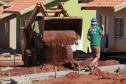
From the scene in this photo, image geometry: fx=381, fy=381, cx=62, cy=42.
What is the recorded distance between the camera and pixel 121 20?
74.9 ft

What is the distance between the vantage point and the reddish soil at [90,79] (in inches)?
489

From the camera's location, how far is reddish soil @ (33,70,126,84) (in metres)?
12.4

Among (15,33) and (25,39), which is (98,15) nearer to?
(25,39)

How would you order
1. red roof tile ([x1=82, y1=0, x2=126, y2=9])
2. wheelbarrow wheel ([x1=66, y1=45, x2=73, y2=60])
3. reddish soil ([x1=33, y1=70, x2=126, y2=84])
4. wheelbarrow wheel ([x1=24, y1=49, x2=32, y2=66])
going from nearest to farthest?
reddish soil ([x1=33, y1=70, x2=126, y2=84]) < wheelbarrow wheel ([x1=66, y1=45, x2=73, y2=60]) < wheelbarrow wheel ([x1=24, y1=49, x2=32, y2=66]) < red roof tile ([x1=82, y1=0, x2=126, y2=9])

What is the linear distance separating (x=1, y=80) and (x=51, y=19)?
4644 mm

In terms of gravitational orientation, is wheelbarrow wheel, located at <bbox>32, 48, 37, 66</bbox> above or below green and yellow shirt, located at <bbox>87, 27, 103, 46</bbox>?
below

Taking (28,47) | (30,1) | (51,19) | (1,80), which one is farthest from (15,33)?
(1,80)

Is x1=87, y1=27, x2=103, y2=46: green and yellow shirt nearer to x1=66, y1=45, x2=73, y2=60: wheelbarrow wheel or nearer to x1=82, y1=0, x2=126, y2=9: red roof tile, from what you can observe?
x1=66, y1=45, x2=73, y2=60: wheelbarrow wheel

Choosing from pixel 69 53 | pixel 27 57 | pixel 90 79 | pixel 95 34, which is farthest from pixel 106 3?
pixel 90 79

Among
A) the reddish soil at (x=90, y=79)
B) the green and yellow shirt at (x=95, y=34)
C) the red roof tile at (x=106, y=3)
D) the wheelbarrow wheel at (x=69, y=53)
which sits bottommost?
the reddish soil at (x=90, y=79)

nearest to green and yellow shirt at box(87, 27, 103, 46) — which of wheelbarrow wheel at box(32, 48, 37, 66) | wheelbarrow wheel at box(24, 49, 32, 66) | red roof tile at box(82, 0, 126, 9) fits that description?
wheelbarrow wheel at box(32, 48, 37, 66)

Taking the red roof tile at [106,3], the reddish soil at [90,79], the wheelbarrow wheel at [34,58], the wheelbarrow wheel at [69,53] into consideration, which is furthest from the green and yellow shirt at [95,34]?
the red roof tile at [106,3]

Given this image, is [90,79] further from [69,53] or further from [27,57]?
[27,57]

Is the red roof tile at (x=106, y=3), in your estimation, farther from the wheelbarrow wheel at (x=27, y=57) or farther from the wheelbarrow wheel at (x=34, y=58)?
the wheelbarrow wheel at (x=34, y=58)
